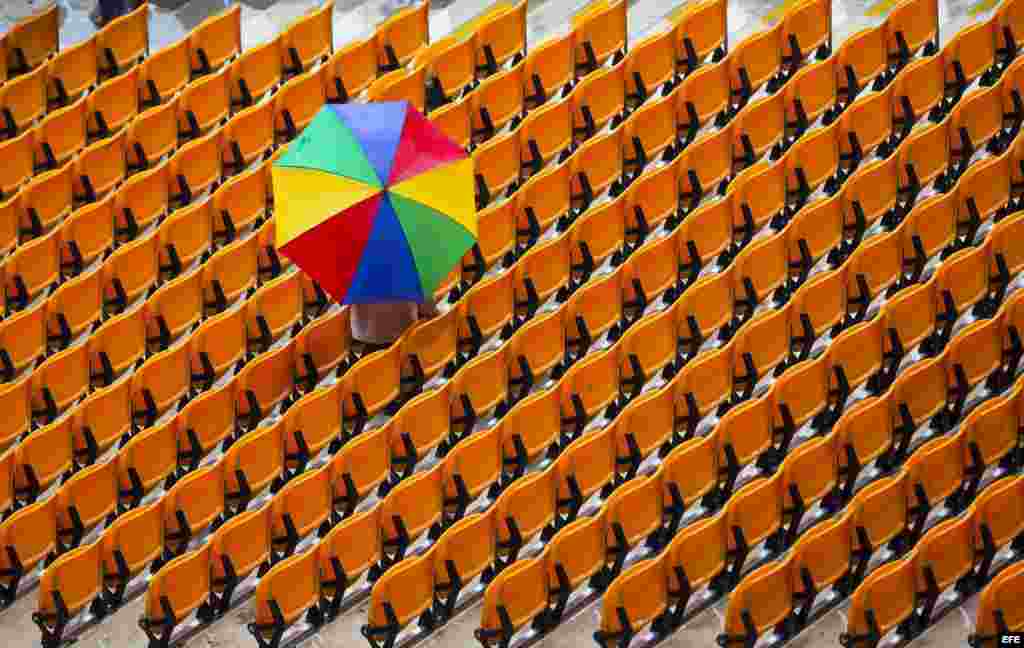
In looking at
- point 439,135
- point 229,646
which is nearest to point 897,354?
point 439,135

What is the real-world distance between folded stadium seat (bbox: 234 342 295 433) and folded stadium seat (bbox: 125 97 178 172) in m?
1.99

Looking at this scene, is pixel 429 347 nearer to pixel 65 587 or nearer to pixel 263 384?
pixel 263 384

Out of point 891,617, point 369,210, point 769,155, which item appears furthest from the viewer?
point 769,155

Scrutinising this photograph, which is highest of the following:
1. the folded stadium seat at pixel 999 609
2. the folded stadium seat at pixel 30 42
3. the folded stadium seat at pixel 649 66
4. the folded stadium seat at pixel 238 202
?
the folded stadium seat at pixel 30 42

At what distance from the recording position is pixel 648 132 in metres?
15.5

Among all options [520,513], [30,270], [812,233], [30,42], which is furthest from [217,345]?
[812,233]

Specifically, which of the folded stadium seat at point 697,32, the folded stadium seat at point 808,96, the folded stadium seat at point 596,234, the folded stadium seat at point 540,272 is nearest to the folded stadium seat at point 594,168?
the folded stadium seat at point 596,234

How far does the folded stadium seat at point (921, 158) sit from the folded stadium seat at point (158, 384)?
13.4 feet

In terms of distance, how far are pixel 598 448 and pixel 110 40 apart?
474 centimetres

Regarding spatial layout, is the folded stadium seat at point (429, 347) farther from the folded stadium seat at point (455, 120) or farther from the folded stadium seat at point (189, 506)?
the folded stadium seat at point (455, 120)

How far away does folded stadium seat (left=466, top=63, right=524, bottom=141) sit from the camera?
15.7 m

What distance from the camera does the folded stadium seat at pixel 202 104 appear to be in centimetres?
1599

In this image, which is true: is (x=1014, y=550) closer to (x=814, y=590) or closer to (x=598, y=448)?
(x=814, y=590)

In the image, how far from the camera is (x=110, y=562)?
13.5 m
